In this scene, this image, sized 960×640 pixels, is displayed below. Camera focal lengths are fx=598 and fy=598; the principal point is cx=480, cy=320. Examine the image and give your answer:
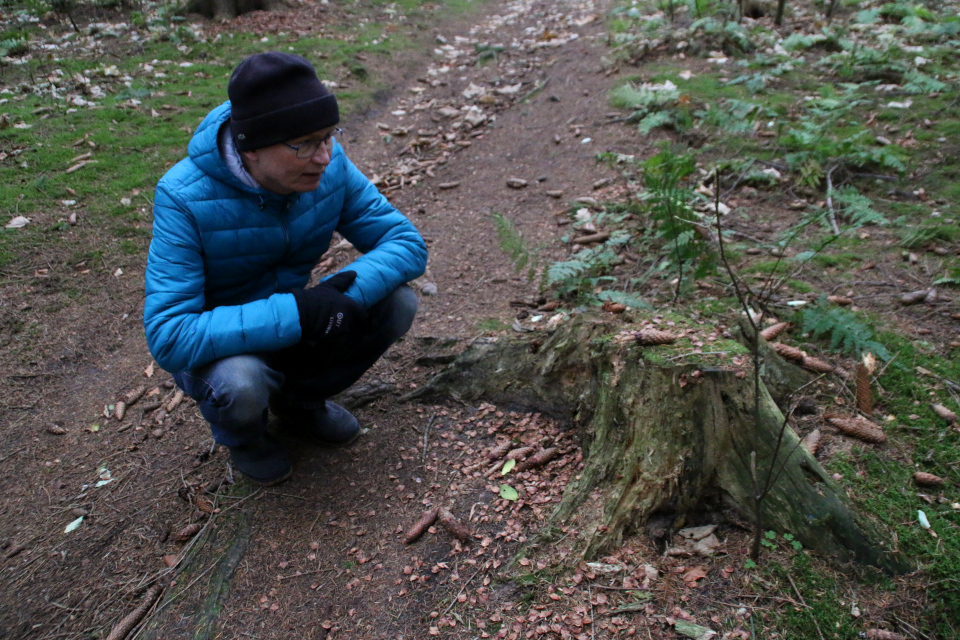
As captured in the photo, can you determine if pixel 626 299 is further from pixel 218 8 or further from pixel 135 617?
pixel 218 8

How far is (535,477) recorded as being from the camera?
9.62 ft

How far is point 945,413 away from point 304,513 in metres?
3.05

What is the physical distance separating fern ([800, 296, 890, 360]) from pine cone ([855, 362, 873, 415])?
22 cm

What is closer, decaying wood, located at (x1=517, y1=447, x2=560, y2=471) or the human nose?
the human nose

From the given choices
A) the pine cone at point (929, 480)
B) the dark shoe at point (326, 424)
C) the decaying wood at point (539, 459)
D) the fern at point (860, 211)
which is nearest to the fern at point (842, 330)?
the pine cone at point (929, 480)

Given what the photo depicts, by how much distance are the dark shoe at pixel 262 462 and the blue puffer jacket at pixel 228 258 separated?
23.4 inches

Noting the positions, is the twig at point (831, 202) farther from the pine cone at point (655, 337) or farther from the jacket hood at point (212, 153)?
the jacket hood at point (212, 153)

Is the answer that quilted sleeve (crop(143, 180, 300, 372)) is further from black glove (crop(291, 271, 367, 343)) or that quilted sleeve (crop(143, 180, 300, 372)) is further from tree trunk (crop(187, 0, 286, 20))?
tree trunk (crop(187, 0, 286, 20))

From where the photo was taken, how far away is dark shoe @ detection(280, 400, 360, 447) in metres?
3.31

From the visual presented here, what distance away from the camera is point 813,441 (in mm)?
2682

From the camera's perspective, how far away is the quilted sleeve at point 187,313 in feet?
8.45

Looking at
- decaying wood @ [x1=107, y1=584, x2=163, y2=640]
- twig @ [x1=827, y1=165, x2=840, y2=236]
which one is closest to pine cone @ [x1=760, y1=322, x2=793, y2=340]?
twig @ [x1=827, y1=165, x2=840, y2=236]

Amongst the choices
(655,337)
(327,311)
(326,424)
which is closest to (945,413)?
(655,337)

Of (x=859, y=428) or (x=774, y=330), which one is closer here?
(x=859, y=428)
